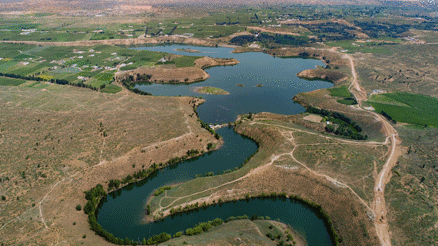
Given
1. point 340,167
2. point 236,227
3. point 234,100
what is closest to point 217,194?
point 236,227

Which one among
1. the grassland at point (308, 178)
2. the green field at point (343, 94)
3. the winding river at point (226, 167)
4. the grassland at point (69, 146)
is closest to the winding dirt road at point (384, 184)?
the grassland at point (308, 178)

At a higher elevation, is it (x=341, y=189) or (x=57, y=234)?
(x=341, y=189)

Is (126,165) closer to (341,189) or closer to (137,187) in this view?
(137,187)

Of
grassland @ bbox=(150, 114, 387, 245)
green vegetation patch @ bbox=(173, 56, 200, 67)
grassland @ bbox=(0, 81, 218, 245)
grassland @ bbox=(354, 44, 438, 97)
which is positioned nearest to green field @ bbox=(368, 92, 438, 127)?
grassland @ bbox=(354, 44, 438, 97)

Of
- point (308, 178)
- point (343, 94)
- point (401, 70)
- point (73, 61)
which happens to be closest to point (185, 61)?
point (73, 61)

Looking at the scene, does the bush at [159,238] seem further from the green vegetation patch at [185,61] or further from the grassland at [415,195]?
the green vegetation patch at [185,61]

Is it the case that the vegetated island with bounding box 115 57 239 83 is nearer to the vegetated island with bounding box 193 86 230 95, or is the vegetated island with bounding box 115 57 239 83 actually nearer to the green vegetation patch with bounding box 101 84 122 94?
the green vegetation patch with bounding box 101 84 122 94

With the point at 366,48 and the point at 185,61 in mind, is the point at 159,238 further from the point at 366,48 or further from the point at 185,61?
the point at 366,48
